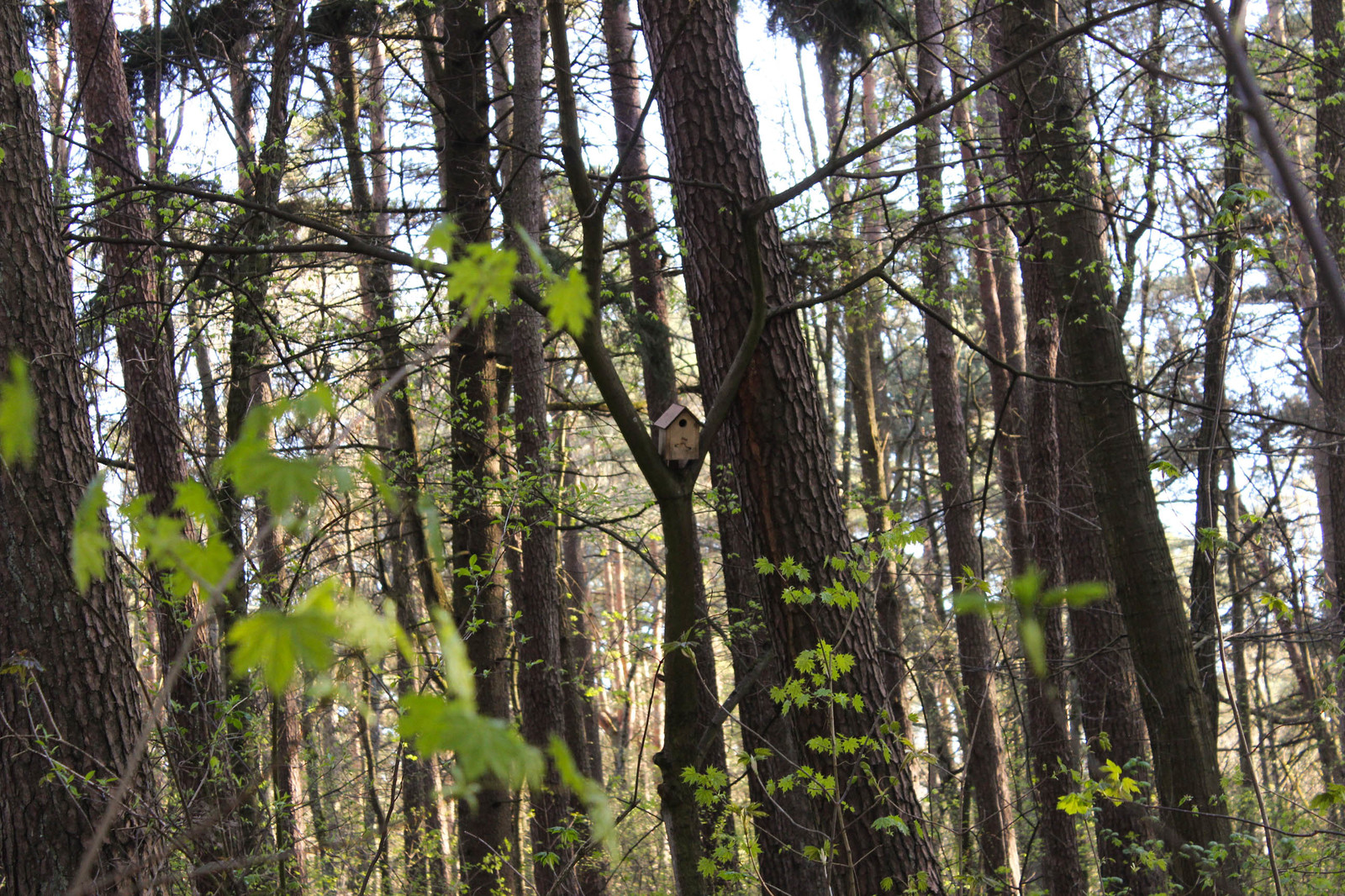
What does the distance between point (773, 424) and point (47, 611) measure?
312cm

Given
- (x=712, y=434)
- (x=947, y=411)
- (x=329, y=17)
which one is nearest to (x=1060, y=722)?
(x=947, y=411)

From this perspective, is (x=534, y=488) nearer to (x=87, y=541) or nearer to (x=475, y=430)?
(x=475, y=430)

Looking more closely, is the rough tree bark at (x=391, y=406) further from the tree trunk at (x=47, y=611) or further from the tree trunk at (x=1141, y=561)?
the tree trunk at (x=1141, y=561)

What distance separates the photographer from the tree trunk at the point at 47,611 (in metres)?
3.71

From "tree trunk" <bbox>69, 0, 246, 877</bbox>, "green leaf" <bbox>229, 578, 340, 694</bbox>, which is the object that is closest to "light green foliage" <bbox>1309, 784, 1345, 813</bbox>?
"green leaf" <bbox>229, 578, 340, 694</bbox>

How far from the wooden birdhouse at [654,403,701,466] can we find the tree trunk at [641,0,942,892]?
755 millimetres

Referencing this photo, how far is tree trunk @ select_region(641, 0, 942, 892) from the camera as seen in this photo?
3.72 m

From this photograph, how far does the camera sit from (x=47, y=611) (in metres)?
3.88

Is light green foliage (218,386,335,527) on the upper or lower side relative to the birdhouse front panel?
lower

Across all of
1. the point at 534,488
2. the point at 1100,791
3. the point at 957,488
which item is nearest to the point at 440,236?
the point at 1100,791

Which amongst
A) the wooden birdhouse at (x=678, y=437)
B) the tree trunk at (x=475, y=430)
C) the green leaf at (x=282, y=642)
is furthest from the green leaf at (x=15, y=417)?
the tree trunk at (x=475, y=430)

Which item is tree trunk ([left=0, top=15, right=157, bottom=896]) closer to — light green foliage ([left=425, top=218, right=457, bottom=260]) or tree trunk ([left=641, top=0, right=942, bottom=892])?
tree trunk ([left=641, top=0, right=942, bottom=892])

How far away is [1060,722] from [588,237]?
6615 millimetres

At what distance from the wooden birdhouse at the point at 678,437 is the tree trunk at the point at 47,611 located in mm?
2397
